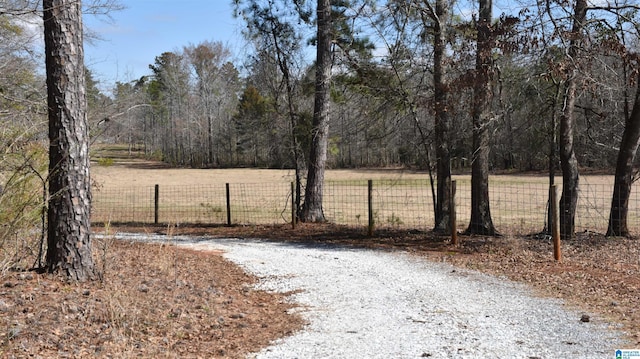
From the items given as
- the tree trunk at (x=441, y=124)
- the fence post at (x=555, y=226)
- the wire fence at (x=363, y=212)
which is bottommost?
the wire fence at (x=363, y=212)

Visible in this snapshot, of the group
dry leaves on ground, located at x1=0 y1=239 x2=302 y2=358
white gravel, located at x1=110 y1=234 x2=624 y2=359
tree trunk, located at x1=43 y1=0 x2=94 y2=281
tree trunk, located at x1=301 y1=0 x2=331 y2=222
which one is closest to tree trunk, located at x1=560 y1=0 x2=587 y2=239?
white gravel, located at x1=110 y1=234 x2=624 y2=359

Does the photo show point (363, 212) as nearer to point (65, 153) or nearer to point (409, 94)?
point (409, 94)

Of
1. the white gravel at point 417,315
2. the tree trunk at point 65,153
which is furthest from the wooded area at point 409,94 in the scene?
the white gravel at point 417,315

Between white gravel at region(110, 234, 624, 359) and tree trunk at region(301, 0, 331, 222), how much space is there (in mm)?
5886

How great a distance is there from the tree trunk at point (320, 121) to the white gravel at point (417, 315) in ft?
19.3

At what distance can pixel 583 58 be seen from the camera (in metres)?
10.8

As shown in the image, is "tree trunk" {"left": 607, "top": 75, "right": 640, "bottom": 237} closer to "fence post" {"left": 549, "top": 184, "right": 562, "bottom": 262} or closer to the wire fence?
the wire fence

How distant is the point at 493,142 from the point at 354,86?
3719 millimetres

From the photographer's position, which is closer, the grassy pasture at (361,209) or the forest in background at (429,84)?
the forest in background at (429,84)

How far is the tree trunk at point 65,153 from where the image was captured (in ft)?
22.0

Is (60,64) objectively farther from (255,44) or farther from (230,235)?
(255,44)

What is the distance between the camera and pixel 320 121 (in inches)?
636

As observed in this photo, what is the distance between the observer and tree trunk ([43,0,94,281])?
671cm

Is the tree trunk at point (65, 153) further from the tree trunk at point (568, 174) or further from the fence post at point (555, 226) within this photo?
the tree trunk at point (568, 174)
